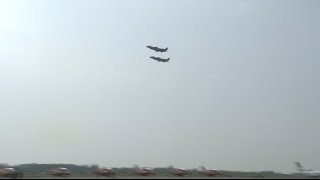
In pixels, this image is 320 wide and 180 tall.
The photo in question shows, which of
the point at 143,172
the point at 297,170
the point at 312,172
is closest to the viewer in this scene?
the point at 143,172

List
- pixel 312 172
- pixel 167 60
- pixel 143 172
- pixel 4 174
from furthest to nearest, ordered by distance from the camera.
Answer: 1. pixel 312 172
2. pixel 167 60
3. pixel 143 172
4. pixel 4 174

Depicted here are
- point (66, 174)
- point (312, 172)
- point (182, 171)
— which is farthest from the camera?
point (312, 172)

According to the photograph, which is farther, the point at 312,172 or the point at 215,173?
the point at 312,172

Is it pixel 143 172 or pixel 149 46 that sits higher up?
pixel 149 46

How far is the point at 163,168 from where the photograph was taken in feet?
304

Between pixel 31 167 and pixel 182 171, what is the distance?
39067 millimetres

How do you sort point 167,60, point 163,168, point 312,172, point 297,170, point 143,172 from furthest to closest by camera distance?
point 297,170
point 312,172
point 163,168
point 167,60
point 143,172

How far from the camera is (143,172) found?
67438 millimetres

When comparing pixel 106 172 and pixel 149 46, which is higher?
pixel 149 46

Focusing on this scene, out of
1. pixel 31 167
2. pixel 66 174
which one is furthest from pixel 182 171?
pixel 31 167

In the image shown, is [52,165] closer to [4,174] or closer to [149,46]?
[149,46]

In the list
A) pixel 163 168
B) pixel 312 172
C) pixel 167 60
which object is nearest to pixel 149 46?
pixel 167 60

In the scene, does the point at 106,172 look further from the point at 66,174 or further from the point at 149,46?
the point at 149,46

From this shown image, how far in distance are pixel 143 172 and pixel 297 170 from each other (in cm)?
5407
